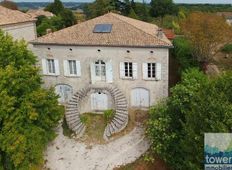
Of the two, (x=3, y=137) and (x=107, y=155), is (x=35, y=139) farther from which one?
(x=107, y=155)

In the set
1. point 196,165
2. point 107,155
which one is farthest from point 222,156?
point 107,155

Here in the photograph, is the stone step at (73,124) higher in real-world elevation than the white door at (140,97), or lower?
lower

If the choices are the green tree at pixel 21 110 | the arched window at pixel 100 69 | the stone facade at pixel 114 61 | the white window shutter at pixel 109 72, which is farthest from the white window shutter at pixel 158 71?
the green tree at pixel 21 110

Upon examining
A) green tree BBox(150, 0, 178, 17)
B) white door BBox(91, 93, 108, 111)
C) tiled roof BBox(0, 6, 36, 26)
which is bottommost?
white door BBox(91, 93, 108, 111)

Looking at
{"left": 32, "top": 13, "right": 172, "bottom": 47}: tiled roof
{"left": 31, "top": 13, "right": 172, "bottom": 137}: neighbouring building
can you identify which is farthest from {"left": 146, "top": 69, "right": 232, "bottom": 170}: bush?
{"left": 32, "top": 13, "right": 172, "bottom": 47}: tiled roof

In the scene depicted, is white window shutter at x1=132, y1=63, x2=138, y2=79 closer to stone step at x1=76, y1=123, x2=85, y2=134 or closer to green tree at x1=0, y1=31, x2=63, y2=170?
stone step at x1=76, y1=123, x2=85, y2=134

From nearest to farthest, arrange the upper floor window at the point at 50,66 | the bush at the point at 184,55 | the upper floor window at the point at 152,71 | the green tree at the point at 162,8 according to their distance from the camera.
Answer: the upper floor window at the point at 152,71
the upper floor window at the point at 50,66
the bush at the point at 184,55
the green tree at the point at 162,8

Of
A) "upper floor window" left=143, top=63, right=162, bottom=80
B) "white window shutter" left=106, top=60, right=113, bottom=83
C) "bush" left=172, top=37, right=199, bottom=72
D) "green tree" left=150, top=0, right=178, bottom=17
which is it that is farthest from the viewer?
"green tree" left=150, top=0, right=178, bottom=17

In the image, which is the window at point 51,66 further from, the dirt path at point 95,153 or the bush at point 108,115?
the dirt path at point 95,153
